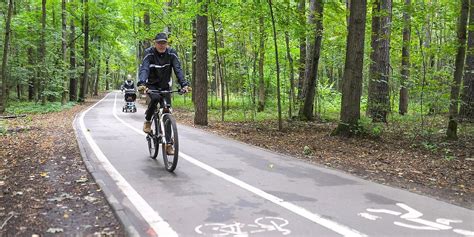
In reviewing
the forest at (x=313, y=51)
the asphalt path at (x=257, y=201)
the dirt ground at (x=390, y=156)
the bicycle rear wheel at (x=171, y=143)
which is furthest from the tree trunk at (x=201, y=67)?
the bicycle rear wheel at (x=171, y=143)

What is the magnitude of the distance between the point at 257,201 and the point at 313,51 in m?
11.0

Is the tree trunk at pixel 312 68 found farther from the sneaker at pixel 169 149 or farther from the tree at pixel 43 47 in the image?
the tree at pixel 43 47

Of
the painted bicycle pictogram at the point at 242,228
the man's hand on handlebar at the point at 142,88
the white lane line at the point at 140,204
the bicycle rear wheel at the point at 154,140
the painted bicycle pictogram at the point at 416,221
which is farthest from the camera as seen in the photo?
the bicycle rear wheel at the point at 154,140

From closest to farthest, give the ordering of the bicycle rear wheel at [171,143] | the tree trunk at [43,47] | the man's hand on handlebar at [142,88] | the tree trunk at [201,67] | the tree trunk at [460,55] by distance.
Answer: the bicycle rear wheel at [171,143], the man's hand on handlebar at [142,88], the tree trunk at [460,55], the tree trunk at [201,67], the tree trunk at [43,47]

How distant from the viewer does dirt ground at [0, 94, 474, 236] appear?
4.57m

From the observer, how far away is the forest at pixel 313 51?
1059 centimetres

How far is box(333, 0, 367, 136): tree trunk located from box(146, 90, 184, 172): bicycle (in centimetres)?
544

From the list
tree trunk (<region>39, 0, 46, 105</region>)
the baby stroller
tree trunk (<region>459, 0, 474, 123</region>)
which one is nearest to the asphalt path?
tree trunk (<region>459, 0, 474, 123</region>)

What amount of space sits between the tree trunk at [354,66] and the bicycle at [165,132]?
5.44 m

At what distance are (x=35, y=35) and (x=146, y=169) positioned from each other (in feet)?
75.1

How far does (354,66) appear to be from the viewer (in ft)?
34.9

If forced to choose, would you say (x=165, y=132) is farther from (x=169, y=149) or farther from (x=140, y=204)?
(x=140, y=204)

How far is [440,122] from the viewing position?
49.5 feet

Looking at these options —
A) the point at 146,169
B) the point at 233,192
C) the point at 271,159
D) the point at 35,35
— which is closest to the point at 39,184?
the point at 146,169
